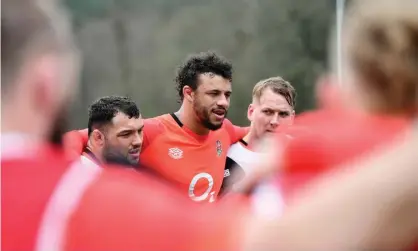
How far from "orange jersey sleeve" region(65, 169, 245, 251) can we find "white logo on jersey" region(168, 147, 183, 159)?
3.11m

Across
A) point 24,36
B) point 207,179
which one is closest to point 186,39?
point 207,179

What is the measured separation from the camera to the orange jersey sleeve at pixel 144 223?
71cm

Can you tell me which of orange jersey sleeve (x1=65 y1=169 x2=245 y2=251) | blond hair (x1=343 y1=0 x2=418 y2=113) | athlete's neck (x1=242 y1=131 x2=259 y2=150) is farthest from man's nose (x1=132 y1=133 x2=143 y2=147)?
orange jersey sleeve (x1=65 y1=169 x2=245 y2=251)

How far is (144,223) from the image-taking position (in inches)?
28.4

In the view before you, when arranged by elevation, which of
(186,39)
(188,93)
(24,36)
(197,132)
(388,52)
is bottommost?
(24,36)

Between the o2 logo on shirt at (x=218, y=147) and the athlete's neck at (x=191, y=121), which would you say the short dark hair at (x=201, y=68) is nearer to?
the athlete's neck at (x=191, y=121)

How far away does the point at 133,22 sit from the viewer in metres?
14.7

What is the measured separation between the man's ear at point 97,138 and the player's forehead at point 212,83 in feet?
2.47

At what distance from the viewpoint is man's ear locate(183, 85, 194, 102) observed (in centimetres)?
419

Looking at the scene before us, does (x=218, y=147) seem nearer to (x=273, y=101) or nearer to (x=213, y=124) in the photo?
(x=213, y=124)

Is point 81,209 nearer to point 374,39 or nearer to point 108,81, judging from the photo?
point 374,39

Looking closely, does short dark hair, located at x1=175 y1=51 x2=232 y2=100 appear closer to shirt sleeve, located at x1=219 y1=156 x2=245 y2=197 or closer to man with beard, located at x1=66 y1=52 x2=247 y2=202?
man with beard, located at x1=66 y1=52 x2=247 y2=202

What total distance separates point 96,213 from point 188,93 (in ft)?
11.5

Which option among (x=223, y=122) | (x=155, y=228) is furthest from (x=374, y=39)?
(x=223, y=122)
